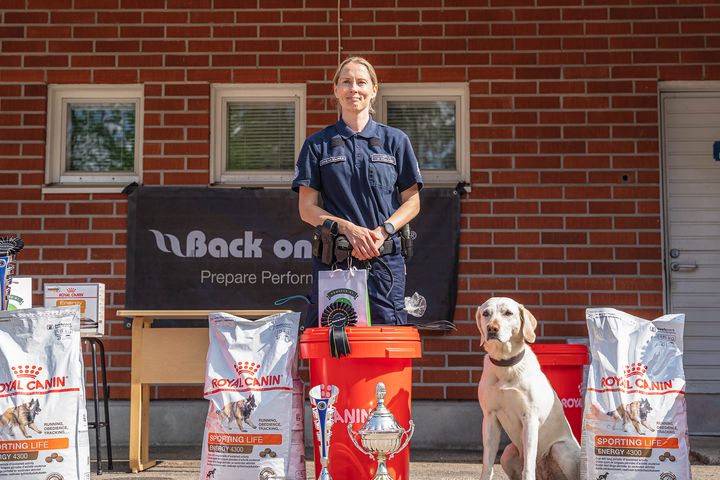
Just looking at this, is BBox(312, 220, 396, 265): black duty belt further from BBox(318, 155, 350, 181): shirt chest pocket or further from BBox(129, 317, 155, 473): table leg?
BBox(129, 317, 155, 473): table leg

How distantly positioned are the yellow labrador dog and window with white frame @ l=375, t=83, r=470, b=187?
2.65 m

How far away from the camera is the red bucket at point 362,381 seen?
3932mm

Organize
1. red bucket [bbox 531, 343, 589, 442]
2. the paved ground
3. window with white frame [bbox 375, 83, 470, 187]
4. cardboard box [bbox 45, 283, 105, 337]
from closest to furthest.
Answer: red bucket [bbox 531, 343, 589, 442] → the paved ground → cardboard box [bbox 45, 283, 105, 337] → window with white frame [bbox 375, 83, 470, 187]

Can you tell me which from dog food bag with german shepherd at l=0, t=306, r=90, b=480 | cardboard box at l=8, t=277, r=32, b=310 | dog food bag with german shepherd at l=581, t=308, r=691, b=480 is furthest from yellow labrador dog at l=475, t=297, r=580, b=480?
cardboard box at l=8, t=277, r=32, b=310

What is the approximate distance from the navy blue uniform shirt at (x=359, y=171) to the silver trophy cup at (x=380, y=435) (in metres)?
0.87

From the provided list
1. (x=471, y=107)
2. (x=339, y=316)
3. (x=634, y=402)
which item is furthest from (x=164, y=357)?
(x=471, y=107)

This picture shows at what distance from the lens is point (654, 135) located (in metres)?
6.50

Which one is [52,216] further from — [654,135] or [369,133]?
[654,135]

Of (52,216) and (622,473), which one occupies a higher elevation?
(52,216)

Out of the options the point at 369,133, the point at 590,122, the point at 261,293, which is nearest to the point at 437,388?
the point at 261,293

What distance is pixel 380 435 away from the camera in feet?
12.2

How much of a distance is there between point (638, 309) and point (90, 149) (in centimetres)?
421

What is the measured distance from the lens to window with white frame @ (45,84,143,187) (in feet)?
21.9

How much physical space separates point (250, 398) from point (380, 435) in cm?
70
